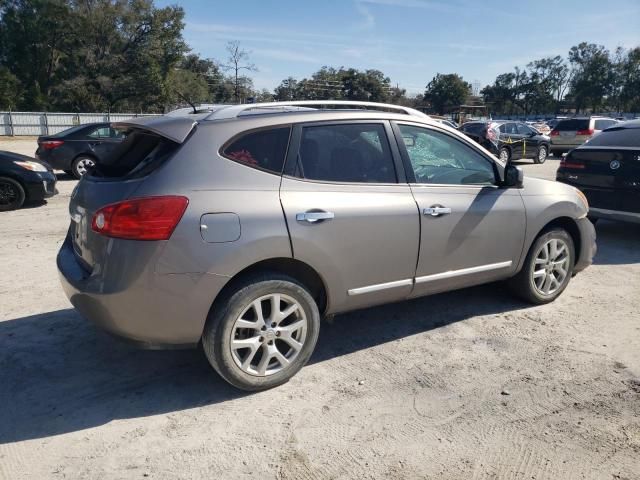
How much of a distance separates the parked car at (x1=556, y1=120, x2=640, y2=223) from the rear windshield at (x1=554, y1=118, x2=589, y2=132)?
53.1ft

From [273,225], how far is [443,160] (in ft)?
6.09

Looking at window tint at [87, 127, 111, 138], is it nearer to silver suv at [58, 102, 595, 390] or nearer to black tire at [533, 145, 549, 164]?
silver suv at [58, 102, 595, 390]

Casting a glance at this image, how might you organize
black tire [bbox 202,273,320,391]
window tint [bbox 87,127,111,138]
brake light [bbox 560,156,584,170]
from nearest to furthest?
black tire [bbox 202,273,320,391]
brake light [bbox 560,156,584,170]
window tint [bbox 87,127,111,138]

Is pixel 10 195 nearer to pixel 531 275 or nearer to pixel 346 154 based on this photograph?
pixel 346 154

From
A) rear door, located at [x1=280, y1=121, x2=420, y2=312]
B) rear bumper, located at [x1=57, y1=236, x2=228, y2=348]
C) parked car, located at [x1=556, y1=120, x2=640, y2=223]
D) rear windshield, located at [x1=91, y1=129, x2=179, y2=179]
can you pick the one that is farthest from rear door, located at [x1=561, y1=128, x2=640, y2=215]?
rear windshield, located at [x1=91, y1=129, x2=179, y2=179]

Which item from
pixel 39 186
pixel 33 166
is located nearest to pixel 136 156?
pixel 39 186

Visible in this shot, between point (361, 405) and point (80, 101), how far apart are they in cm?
5294

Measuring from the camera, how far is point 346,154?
12.0ft

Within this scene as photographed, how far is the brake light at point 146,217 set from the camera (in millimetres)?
2887

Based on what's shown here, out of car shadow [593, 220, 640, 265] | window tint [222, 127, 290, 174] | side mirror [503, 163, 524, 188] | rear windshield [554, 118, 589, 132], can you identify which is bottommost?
car shadow [593, 220, 640, 265]

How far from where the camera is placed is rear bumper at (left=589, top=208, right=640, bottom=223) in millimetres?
6836

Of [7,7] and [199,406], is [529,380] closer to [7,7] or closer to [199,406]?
[199,406]

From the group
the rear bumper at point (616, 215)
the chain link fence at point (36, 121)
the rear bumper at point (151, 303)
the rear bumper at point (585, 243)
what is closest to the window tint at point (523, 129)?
the rear bumper at point (616, 215)

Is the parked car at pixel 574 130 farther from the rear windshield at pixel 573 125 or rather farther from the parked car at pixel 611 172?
the parked car at pixel 611 172
